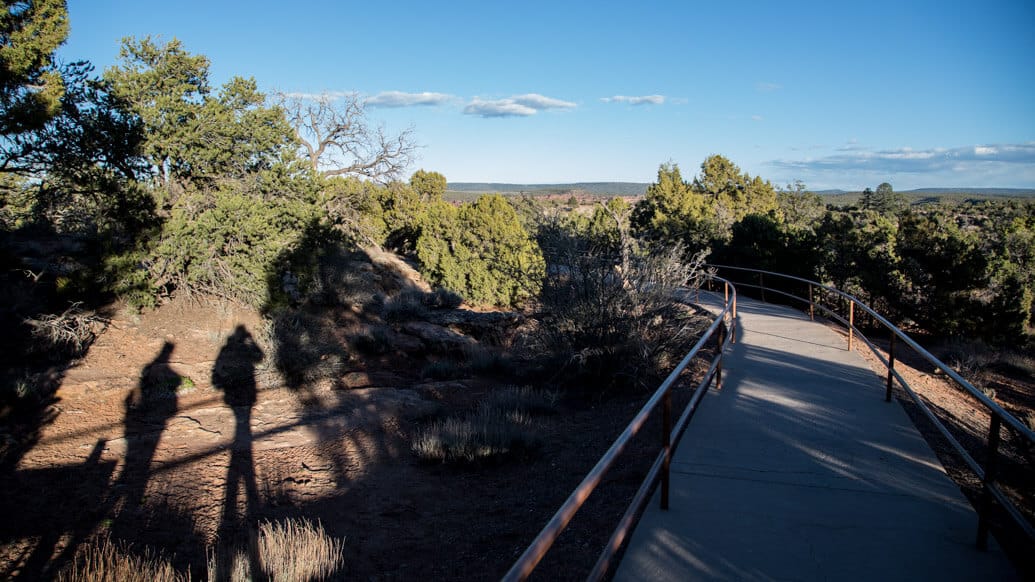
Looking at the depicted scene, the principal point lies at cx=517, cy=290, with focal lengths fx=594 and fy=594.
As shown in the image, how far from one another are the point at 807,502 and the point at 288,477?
5.80 m

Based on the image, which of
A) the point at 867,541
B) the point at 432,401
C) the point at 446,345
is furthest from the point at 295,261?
the point at 867,541

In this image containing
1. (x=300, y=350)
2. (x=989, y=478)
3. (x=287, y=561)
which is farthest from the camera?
(x=300, y=350)

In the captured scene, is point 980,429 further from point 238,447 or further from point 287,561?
point 238,447

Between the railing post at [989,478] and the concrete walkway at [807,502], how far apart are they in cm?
10

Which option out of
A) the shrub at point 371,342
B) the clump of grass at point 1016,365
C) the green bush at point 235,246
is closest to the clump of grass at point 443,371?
the shrub at point 371,342

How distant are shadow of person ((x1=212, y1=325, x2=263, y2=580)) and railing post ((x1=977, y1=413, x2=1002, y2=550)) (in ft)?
15.8

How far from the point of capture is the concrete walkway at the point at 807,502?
11.2 feet

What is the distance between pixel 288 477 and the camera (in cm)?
728

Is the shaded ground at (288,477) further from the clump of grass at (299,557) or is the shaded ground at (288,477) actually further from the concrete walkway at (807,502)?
the concrete walkway at (807,502)

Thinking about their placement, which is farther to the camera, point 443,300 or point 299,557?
point 443,300

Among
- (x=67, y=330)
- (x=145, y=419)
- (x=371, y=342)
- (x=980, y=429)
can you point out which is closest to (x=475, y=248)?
(x=371, y=342)

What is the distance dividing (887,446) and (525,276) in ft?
22.0

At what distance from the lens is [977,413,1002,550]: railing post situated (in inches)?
133

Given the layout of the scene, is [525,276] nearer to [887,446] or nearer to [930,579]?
[887,446]
